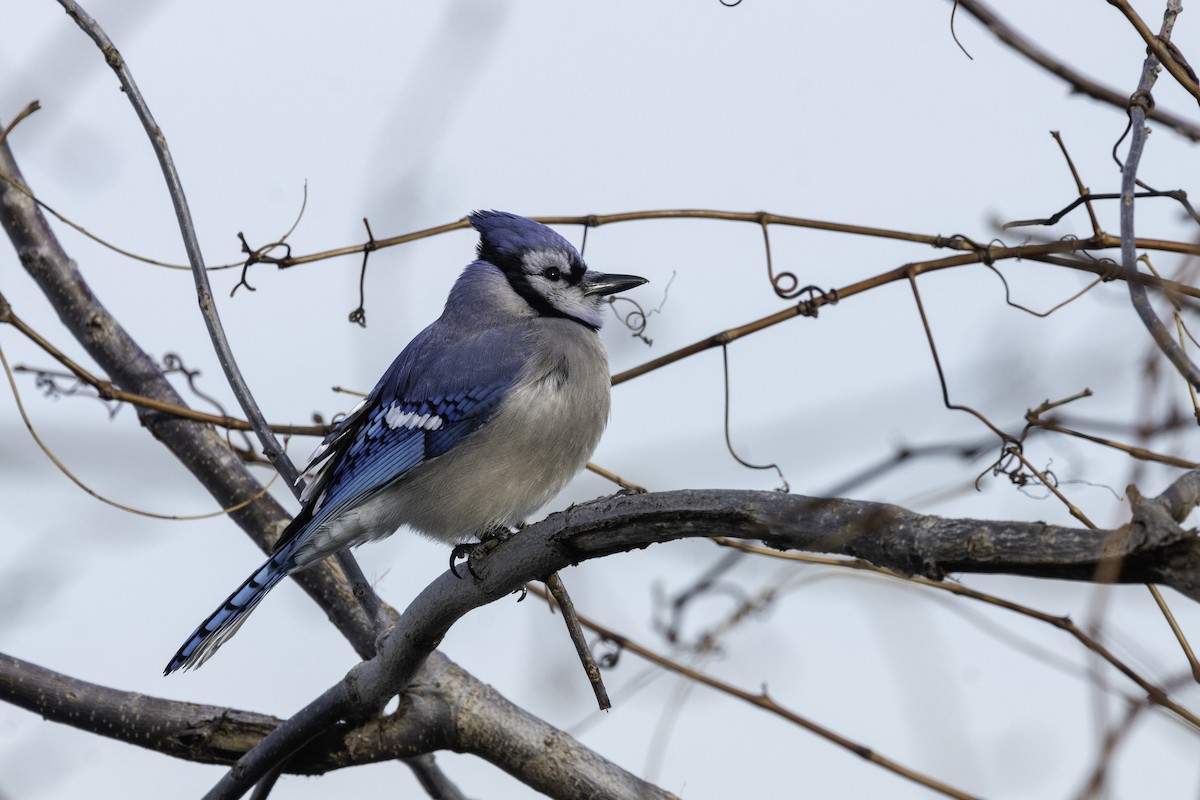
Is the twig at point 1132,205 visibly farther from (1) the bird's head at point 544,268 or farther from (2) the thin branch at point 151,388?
(2) the thin branch at point 151,388

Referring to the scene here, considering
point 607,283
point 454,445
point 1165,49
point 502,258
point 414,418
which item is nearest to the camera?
point 1165,49

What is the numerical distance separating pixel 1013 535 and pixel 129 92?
173 centimetres

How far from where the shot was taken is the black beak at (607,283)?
10.1ft

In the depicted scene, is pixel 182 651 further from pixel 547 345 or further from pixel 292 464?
pixel 547 345

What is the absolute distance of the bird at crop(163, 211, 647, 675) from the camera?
267 centimetres

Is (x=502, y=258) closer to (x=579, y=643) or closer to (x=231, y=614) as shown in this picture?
(x=231, y=614)

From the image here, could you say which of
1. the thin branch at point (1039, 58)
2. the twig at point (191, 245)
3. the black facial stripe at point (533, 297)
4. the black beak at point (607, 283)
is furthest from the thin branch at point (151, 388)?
the thin branch at point (1039, 58)

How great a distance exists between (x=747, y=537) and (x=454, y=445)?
4.27 ft

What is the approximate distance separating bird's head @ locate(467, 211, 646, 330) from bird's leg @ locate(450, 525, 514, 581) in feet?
2.24

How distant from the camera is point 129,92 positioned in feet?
7.32

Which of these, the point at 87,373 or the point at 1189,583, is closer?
the point at 1189,583

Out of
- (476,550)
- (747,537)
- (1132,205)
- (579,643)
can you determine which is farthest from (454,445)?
(1132,205)

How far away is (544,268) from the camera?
3.18m

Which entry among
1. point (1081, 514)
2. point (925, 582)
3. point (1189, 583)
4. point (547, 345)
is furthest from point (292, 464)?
point (1189, 583)
